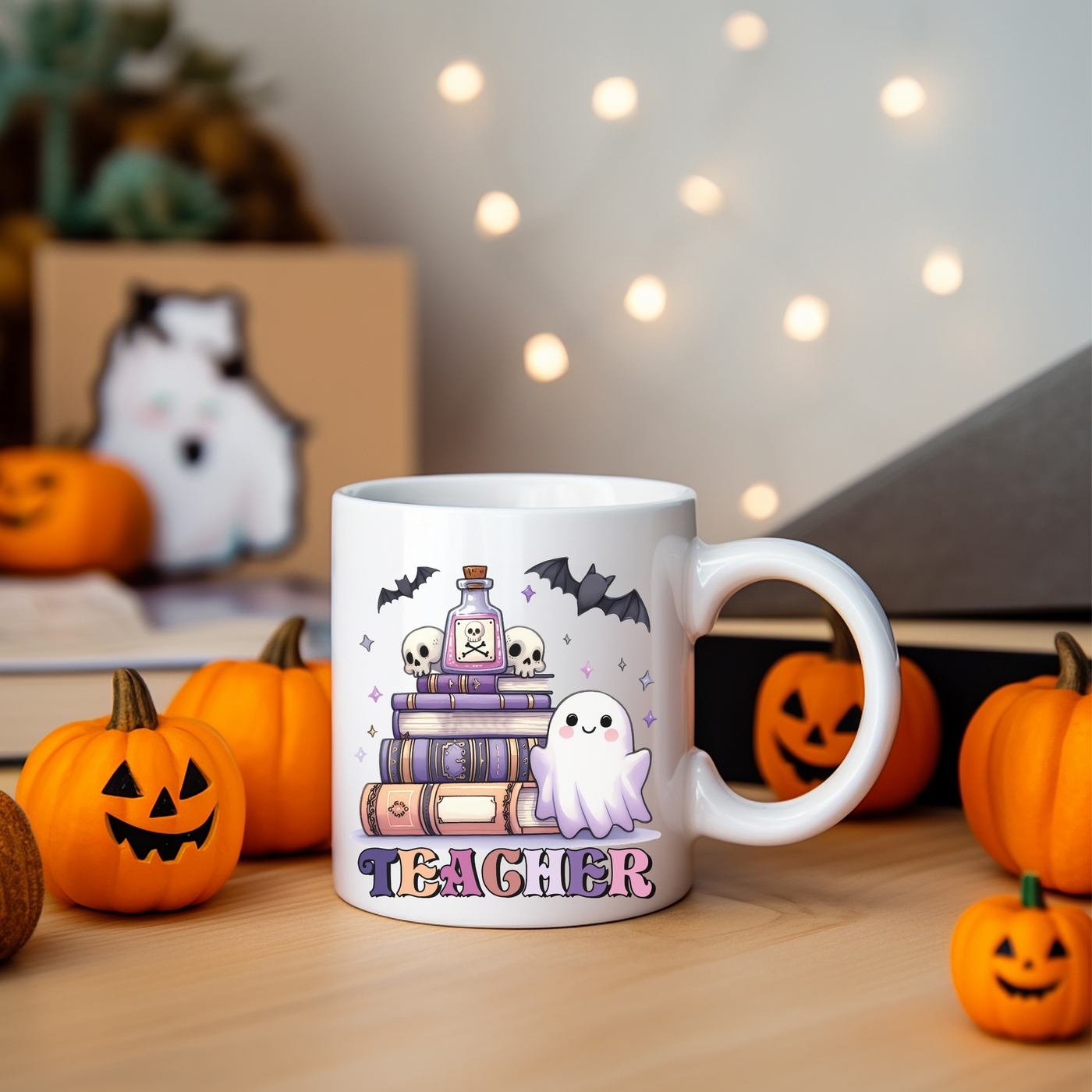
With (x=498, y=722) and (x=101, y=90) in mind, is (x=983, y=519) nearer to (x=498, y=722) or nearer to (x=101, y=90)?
(x=498, y=722)

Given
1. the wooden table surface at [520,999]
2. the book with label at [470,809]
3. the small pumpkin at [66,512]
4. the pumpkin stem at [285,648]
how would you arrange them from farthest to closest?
the small pumpkin at [66,512], the pumpkin stem at [285,648], the book with label at [470,809], the wooden table surface at [520,999]

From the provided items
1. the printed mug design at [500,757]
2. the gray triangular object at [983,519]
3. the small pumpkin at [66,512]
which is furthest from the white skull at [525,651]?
the small pumpkin at [66,512]

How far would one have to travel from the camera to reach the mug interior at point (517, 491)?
0.53 m

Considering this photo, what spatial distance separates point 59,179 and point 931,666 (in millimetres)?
842

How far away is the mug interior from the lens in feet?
1.75

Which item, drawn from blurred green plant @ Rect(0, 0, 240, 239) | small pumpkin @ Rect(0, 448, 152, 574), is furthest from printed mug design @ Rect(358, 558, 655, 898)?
blurred green plant @ Rect(0, 0, 240, 239)

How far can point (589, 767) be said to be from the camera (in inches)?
18.3

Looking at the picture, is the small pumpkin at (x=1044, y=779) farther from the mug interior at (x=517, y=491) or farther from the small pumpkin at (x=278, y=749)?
the small pumpkin at (x=278, y=749)

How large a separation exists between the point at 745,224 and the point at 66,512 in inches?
21.2

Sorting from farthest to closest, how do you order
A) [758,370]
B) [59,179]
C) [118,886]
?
[59,179], [758,370], [118,886]

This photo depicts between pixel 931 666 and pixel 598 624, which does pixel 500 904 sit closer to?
pixel 598 624

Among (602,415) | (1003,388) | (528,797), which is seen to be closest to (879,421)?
(1003,388)

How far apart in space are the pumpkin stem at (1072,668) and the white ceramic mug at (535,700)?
3.6 inches

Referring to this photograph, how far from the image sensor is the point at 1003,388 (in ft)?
2.14
